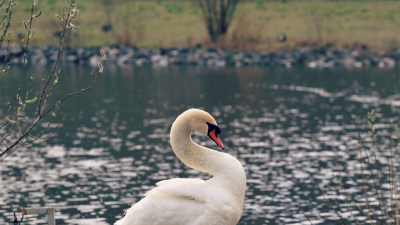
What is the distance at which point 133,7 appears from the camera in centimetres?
8756

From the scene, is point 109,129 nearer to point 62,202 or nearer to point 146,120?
point 146,120

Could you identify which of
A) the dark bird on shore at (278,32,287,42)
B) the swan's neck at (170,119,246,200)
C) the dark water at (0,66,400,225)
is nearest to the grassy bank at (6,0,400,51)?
the dark bird on shore at (278,32,287,42)

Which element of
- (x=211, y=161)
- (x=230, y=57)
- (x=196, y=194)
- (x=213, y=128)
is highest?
(x=213, y=128)

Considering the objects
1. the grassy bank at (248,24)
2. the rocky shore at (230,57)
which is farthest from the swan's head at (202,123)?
the grassy bank at (248,24)

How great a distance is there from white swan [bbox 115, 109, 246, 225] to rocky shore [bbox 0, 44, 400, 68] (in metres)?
59.2

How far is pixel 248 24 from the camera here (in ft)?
238

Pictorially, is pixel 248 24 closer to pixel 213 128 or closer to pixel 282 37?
pixel 282 37

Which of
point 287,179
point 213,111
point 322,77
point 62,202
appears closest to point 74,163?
point 62,202

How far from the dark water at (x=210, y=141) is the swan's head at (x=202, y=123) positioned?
13.6ft

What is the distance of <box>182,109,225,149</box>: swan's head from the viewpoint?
9.58 m

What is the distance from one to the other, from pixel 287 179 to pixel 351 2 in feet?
217

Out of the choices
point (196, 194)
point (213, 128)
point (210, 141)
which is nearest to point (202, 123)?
point (213, 128)

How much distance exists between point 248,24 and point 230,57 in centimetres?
430

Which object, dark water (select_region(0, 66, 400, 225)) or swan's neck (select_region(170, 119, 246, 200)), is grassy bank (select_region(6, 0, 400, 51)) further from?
swan's neck (select_region(170, 119, 246, 200))
